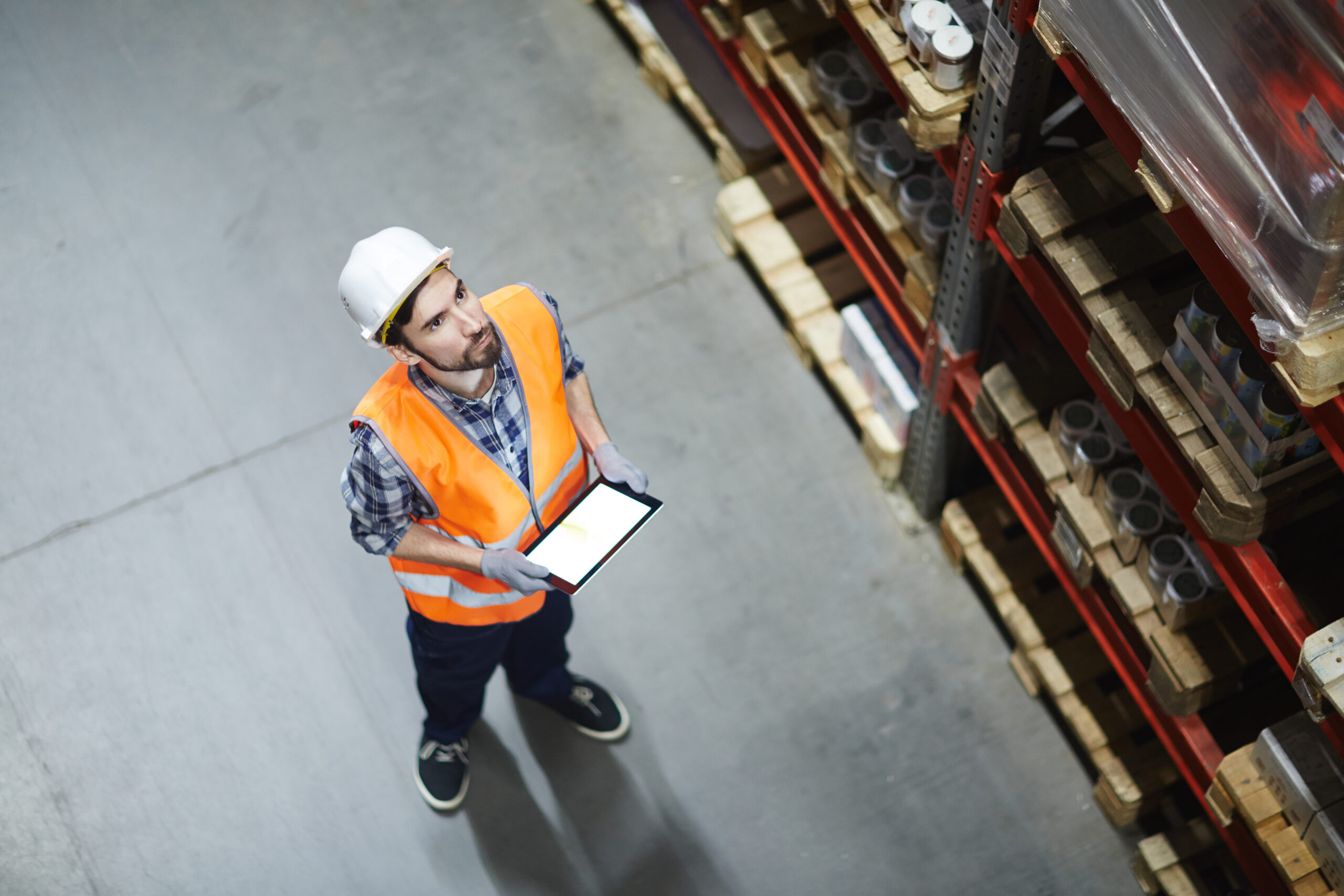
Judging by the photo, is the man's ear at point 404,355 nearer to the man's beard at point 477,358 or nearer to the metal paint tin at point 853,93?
the man's beard at point 477,358

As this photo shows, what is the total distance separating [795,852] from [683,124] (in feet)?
11.5

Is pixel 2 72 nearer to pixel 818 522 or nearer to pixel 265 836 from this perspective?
pixel 265 836

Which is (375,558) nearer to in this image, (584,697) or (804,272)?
(584,697)

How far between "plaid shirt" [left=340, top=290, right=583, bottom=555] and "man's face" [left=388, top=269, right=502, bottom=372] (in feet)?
0.46

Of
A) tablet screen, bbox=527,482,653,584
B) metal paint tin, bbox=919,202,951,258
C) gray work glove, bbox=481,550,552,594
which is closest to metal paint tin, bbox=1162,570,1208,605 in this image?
metal paint tin, bbox=919,202,951,258

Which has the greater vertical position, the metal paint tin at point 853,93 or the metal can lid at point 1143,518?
the metal paint tin at point 853,93

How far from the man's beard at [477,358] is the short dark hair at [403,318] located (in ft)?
0.14

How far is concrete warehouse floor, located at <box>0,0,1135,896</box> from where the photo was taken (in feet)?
15.2

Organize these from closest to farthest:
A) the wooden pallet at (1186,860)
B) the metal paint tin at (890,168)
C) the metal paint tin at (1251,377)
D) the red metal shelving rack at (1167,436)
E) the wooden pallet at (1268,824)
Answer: the red metal shelving rack at (1167,436), the metal paint tin at (1251,377), the wooden pallet at (1268,824), the wooden pallet at (1186,860), the metal paint tin at (890,168)

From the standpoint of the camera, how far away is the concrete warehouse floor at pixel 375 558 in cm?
463

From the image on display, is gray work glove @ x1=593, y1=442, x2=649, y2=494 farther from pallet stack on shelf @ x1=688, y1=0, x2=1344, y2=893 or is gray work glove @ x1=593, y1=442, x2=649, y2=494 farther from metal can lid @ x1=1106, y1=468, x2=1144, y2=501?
metal can lid @ x1=1106, y1=468, x2=1144, y2=501

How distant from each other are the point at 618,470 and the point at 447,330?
2.36 ft

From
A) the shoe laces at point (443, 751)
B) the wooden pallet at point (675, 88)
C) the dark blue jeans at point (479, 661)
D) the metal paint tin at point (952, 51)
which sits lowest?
the shoe laces at point (443, 751)

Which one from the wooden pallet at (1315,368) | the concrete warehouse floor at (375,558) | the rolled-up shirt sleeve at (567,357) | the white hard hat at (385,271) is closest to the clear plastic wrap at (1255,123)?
the wooden pallet at (1315,368)
